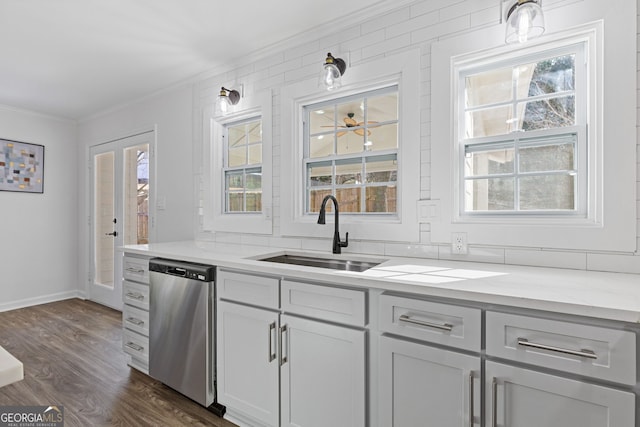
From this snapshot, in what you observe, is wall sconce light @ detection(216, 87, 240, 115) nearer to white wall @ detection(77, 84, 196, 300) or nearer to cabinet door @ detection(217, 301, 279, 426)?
white wall @ detection(77, 84, 196, 300)

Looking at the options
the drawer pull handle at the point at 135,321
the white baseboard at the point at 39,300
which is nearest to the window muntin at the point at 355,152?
the drawer pull handle at the point at 135,321

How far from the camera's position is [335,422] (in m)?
1.57

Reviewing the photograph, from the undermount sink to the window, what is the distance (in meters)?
0.66

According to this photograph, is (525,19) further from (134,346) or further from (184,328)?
(134,346)

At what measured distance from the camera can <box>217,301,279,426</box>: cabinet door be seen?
1.81 m

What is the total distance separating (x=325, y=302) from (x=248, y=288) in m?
0.51

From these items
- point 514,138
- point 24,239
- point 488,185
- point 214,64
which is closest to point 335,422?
point 488,185

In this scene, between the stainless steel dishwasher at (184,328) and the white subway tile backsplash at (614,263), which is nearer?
the white subway tile backsplash at (614,263)

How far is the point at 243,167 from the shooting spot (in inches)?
120

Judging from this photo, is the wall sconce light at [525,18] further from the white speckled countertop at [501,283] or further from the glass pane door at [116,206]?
the glass pane door at [116,206]

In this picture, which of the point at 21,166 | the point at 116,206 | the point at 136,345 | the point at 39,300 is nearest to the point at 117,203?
the point at 116,206

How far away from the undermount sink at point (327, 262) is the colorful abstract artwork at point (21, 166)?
3.97 m

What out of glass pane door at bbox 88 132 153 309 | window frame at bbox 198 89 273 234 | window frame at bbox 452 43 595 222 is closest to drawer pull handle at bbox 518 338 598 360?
Result: window frame at bbox 452 43 595 222

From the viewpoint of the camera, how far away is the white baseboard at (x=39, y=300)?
4.19 metres
